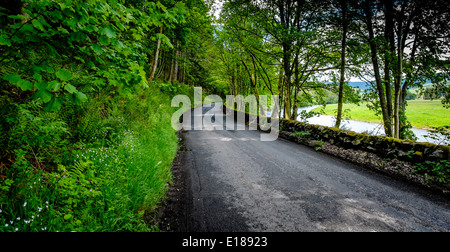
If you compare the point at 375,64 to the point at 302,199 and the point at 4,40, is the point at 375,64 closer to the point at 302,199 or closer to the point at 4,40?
the point at 302,199

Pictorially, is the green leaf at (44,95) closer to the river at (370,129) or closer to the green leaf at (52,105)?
the green leaf at (52,105)

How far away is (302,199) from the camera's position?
3691 millimetres

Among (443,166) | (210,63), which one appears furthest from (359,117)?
(443,166)

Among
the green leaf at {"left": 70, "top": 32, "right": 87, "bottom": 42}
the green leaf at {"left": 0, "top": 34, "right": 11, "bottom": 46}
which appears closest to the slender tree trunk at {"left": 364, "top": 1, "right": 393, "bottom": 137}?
the green leaf at {"left": 70, "top": 32, "right": 87, "bottom": 42}

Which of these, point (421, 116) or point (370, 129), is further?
point (421, 116)

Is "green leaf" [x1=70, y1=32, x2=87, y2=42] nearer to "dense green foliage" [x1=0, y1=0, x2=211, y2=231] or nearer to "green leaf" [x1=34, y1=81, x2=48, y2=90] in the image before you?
"dense green foliage" [x1=0, y1=0, x2=211, y2=231]

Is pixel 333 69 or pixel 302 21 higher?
pixel 302 21

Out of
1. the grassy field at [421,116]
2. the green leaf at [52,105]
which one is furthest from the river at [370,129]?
the green leaf at [52,105]

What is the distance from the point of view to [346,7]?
803 centimetres

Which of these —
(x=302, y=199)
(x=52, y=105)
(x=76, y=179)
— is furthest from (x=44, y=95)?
(x=302, y=199)

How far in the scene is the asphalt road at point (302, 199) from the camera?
2947 millimetres

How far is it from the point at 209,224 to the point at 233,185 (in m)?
1.49
